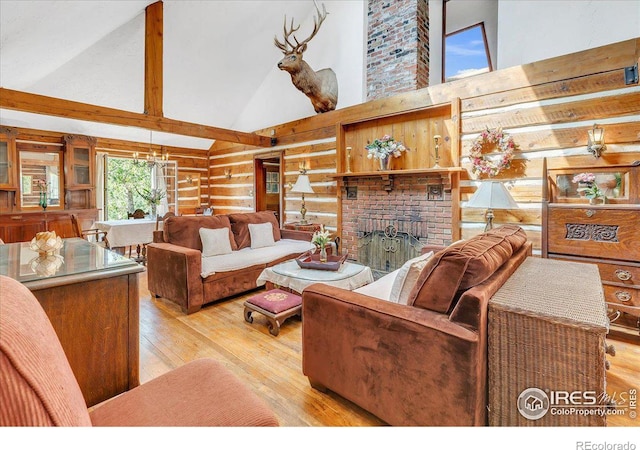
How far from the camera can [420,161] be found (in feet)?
14.0

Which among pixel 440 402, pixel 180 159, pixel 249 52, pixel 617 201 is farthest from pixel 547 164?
pixel 180 159

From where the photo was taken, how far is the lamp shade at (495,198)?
3100 mm

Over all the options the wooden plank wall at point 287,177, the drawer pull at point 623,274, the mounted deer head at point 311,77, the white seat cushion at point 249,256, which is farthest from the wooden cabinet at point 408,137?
the drawer pull at point 623,274

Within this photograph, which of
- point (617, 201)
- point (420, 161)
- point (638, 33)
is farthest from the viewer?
point (420, 161)

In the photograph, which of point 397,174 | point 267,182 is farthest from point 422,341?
point 267,182

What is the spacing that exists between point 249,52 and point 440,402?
6507mm

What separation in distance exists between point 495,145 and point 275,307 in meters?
3.06

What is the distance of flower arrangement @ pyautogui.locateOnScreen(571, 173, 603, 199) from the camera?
2.76 m

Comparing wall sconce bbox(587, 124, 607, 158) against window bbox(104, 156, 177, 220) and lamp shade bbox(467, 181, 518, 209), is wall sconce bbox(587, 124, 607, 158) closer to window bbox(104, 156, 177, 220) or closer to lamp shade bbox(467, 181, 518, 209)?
lamp shade bbox(467, 181, 518, 209)

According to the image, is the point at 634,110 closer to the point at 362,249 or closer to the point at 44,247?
the point at 362,249

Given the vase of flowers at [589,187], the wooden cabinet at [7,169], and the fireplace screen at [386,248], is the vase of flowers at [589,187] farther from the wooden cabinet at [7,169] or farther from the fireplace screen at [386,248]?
the wooden cabinet at [7,169]

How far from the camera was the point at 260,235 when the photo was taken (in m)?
4.41

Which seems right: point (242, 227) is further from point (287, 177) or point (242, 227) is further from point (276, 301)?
point (287, 177)

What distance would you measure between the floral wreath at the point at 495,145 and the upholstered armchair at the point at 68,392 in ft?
11.5
